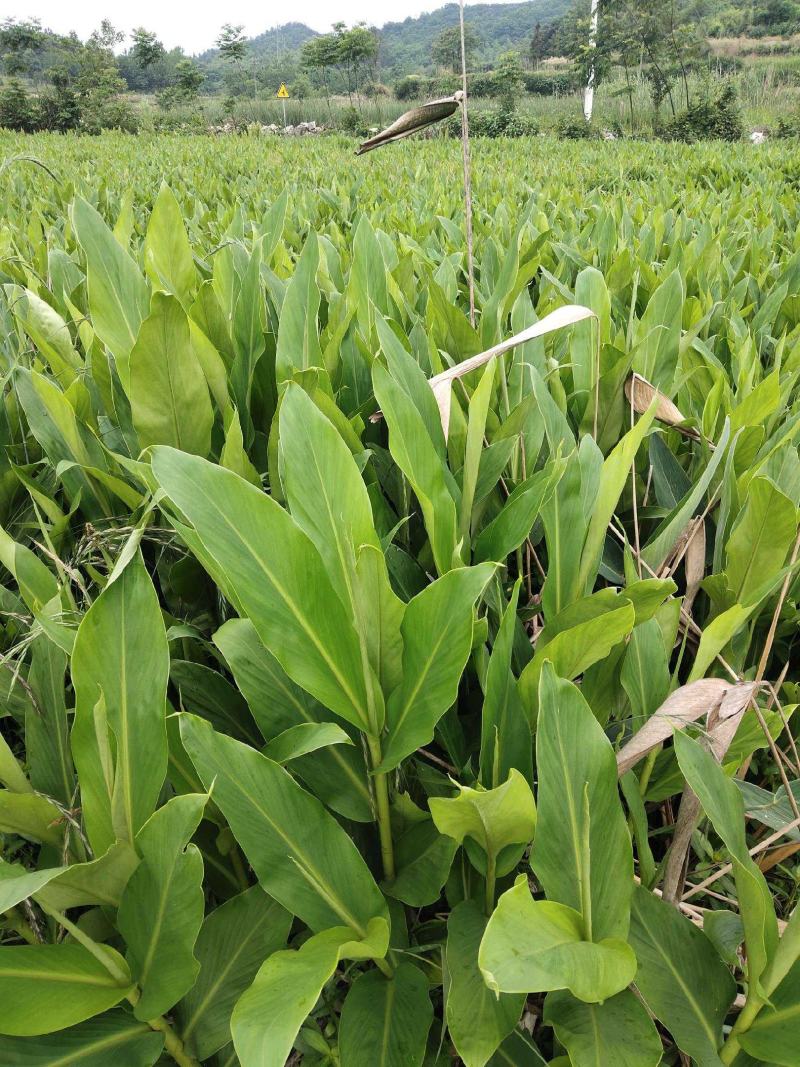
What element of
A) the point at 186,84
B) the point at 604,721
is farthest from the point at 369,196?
the point at 186,84

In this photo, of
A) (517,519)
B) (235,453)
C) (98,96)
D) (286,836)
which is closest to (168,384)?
(235,453)

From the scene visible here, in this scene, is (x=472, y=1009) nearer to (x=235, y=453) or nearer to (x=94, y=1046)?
(x=94, y=1046)

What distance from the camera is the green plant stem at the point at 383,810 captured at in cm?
64

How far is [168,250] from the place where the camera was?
129 cm

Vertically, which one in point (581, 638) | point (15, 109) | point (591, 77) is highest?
point (15, 109)

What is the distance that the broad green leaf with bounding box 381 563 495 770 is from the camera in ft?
1.90

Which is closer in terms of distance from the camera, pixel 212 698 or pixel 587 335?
pixel 212 698

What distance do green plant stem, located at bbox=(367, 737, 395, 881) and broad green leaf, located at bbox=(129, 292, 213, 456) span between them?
52cm

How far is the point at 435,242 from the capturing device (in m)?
2.30

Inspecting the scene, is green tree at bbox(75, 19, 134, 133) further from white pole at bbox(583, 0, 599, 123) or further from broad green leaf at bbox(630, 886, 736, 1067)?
broad green leaf at bbox(630, 886, 736, 1067)

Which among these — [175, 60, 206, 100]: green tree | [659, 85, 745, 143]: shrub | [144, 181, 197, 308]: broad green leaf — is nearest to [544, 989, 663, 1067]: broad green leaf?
[144, 181, 197, 308]: broad green leaf

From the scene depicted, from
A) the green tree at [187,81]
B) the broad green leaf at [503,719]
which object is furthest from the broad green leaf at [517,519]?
the green tree at [187,81]

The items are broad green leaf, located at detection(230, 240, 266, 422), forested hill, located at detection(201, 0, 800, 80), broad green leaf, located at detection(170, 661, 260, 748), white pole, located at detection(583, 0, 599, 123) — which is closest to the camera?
broad green leaf, located at detection(170, 661, 260, 748)

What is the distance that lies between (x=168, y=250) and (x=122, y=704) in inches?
38.4
